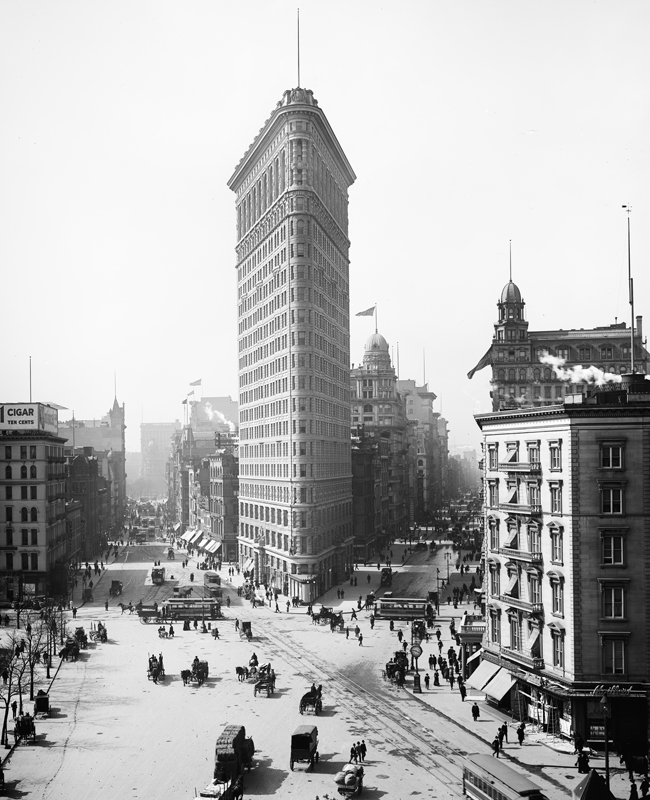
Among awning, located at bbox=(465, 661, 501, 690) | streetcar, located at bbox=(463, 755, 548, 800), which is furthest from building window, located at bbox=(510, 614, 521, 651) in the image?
streetcar, located at bbox=(463, 755, 548, 800)

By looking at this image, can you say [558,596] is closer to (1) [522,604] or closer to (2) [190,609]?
(1) [522,604]

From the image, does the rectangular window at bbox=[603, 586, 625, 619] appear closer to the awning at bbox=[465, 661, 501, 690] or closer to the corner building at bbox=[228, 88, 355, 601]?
the awning at bbox=[465, 661, 501, 690]

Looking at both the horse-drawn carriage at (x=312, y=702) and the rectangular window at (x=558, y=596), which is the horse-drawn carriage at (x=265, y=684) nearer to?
the horse-drawn carriage at (x=312, y=702)

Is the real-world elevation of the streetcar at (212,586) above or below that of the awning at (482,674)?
below

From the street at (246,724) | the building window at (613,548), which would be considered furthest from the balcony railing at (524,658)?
the building window at (613,548)

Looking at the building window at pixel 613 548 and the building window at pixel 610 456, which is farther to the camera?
the building window at pixel 610 456

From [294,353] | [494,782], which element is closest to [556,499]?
[494,782]

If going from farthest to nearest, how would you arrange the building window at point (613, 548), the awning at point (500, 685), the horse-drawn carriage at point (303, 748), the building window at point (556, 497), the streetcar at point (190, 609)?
the streetcar at point (190, 609), the awning at point (500, 685), the building window at point (556, 497), the building window at point (613, 548), the horse-drawn carriage at point (303, 748)
